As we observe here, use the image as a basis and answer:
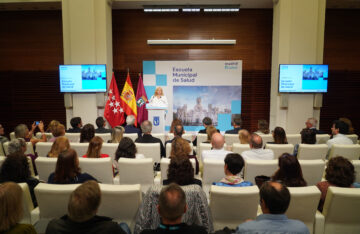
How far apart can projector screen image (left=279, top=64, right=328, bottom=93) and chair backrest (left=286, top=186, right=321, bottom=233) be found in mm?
5258

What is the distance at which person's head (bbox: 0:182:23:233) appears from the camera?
5.31 ft

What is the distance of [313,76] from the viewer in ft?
23.2

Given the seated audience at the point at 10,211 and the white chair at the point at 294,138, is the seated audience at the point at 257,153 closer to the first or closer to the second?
the white chair at the point at 294,138

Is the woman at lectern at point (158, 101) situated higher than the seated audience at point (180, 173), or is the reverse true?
the woman at lectern at point (158, 101)

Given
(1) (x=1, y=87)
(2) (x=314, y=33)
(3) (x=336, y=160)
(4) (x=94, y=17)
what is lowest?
(3) (x=336, y=160)

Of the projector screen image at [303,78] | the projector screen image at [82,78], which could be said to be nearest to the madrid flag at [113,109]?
the projector screen image at [82,78]

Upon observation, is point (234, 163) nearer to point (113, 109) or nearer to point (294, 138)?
point (294, 138)

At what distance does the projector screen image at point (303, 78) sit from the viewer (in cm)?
705

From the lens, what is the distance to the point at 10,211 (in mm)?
1652

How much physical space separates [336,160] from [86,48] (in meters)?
6.67

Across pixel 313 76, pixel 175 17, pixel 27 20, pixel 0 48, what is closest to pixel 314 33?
pixel 313 76

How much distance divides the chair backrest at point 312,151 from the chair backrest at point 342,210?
67.3 inches

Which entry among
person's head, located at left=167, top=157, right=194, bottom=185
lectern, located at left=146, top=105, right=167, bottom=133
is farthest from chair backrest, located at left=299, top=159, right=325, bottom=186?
lectern, located at left=146, top=105, right=167, bottom=133

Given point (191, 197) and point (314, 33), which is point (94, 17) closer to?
point (314, 33)
